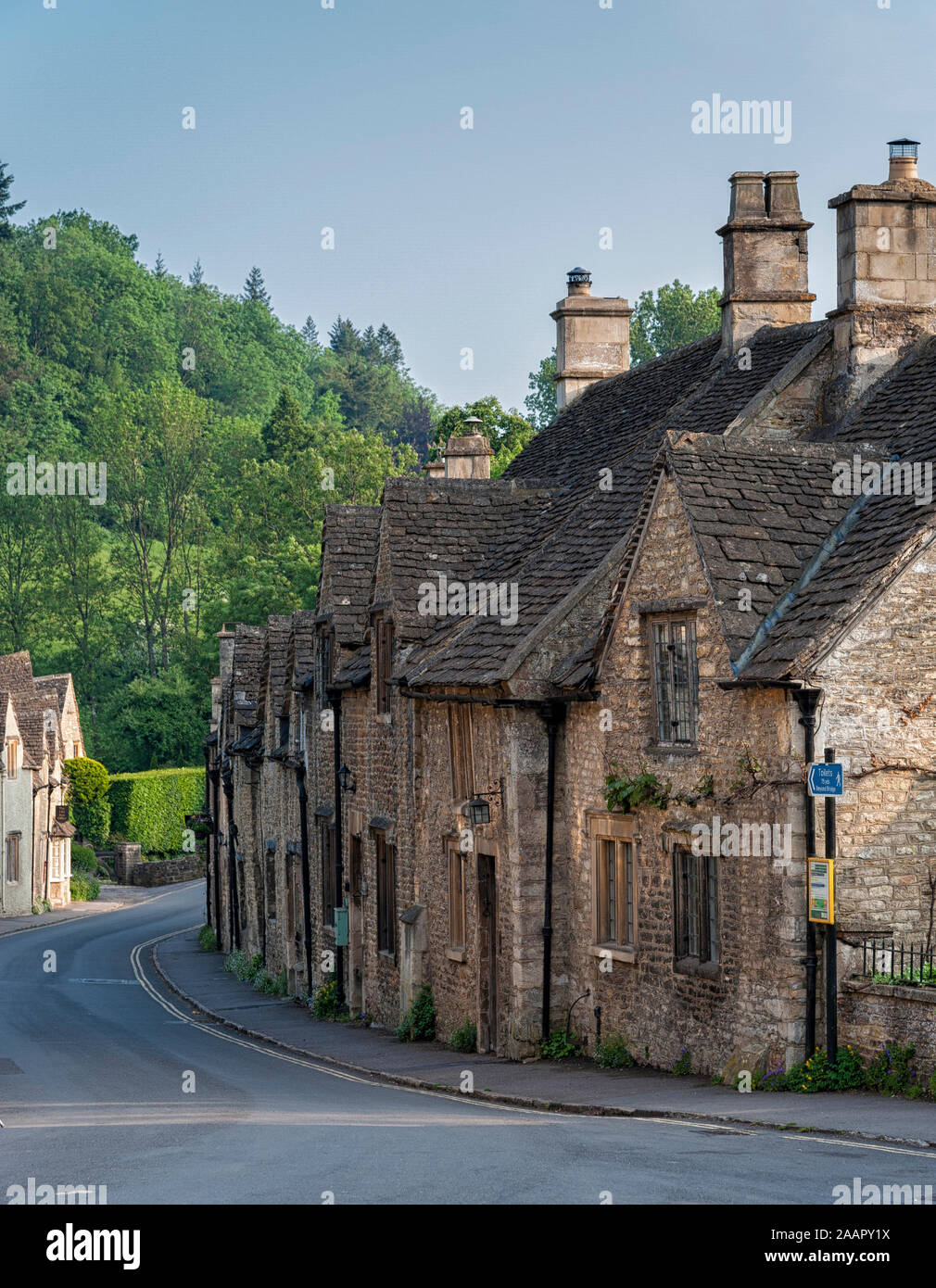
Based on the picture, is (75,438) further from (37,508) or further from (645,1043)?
(645,1043)

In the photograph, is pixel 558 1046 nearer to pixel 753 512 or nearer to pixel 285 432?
pixel 753 512

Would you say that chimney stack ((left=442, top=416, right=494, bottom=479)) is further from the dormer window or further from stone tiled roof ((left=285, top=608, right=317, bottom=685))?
the dormer window

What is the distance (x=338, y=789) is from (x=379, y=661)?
431cm

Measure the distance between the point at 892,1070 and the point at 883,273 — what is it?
10.6 metres

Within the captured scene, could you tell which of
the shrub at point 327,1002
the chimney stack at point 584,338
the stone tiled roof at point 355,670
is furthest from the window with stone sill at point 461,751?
the chimney stack at point 584,338

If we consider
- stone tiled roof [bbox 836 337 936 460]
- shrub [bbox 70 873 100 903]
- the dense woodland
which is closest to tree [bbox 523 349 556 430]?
the dense woodland

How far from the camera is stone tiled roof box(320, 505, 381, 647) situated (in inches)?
1096

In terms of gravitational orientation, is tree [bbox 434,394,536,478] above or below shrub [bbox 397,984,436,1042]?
above

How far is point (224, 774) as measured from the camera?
4731 cm

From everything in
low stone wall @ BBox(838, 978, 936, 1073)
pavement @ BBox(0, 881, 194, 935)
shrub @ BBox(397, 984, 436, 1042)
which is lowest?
pavement @ BBox(0, 881, 194, 935)

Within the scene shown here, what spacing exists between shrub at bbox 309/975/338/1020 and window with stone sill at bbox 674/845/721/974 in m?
12.9

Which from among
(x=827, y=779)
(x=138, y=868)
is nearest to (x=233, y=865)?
(x=827, y=779)

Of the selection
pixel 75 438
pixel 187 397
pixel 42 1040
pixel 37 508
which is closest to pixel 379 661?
pixel 42 1040

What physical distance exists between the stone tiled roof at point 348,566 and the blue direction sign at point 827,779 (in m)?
13.2
